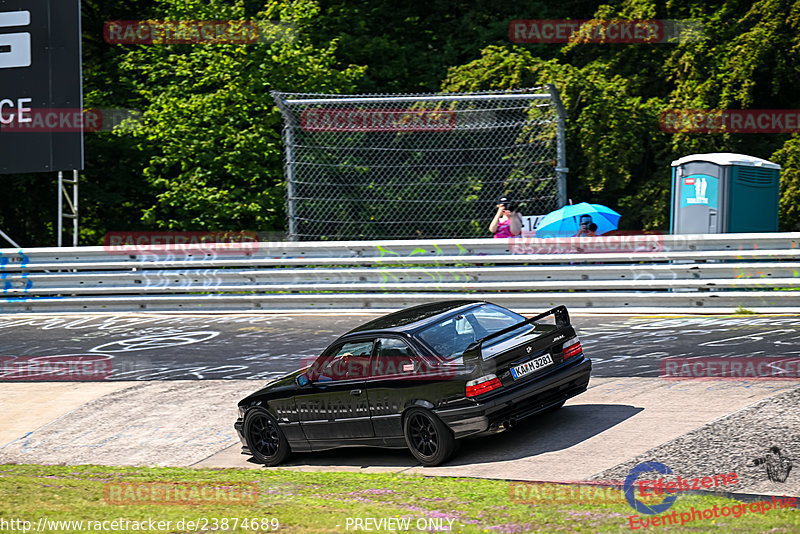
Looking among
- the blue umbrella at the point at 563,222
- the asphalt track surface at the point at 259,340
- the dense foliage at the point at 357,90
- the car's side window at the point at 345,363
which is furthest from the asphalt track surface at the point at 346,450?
the dense foliage at the point at 357,90

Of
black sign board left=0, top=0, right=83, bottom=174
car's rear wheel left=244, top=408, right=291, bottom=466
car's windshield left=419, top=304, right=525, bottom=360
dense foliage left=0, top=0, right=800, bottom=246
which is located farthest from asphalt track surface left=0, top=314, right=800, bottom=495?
dense foliage left=0, top=0, right=800, bottom=246

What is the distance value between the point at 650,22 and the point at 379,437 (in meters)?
15.0

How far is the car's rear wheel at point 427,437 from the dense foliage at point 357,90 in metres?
11.7

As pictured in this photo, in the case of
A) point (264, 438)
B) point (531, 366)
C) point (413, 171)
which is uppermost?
point (413, 171)

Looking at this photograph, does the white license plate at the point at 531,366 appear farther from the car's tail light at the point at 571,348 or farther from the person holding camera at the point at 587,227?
the person holding camera at the point at 587,227

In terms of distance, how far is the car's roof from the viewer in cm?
903

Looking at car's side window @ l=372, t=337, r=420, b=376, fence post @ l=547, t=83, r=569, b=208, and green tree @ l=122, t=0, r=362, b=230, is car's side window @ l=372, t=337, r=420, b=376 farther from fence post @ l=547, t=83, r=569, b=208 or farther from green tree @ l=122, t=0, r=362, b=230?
green tree @ l=122, t=0, r=362, b=230

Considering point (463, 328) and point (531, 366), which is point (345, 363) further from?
point (531, 366)

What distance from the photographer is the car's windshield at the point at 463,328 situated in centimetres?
873

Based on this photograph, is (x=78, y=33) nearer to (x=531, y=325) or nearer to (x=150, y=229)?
(x=150, y=229)

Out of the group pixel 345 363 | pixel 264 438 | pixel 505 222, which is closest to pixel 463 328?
pixel 345 363

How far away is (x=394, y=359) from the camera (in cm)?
887

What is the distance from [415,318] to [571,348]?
1.45 m

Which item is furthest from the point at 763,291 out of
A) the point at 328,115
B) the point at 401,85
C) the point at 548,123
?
the point at 401,85
